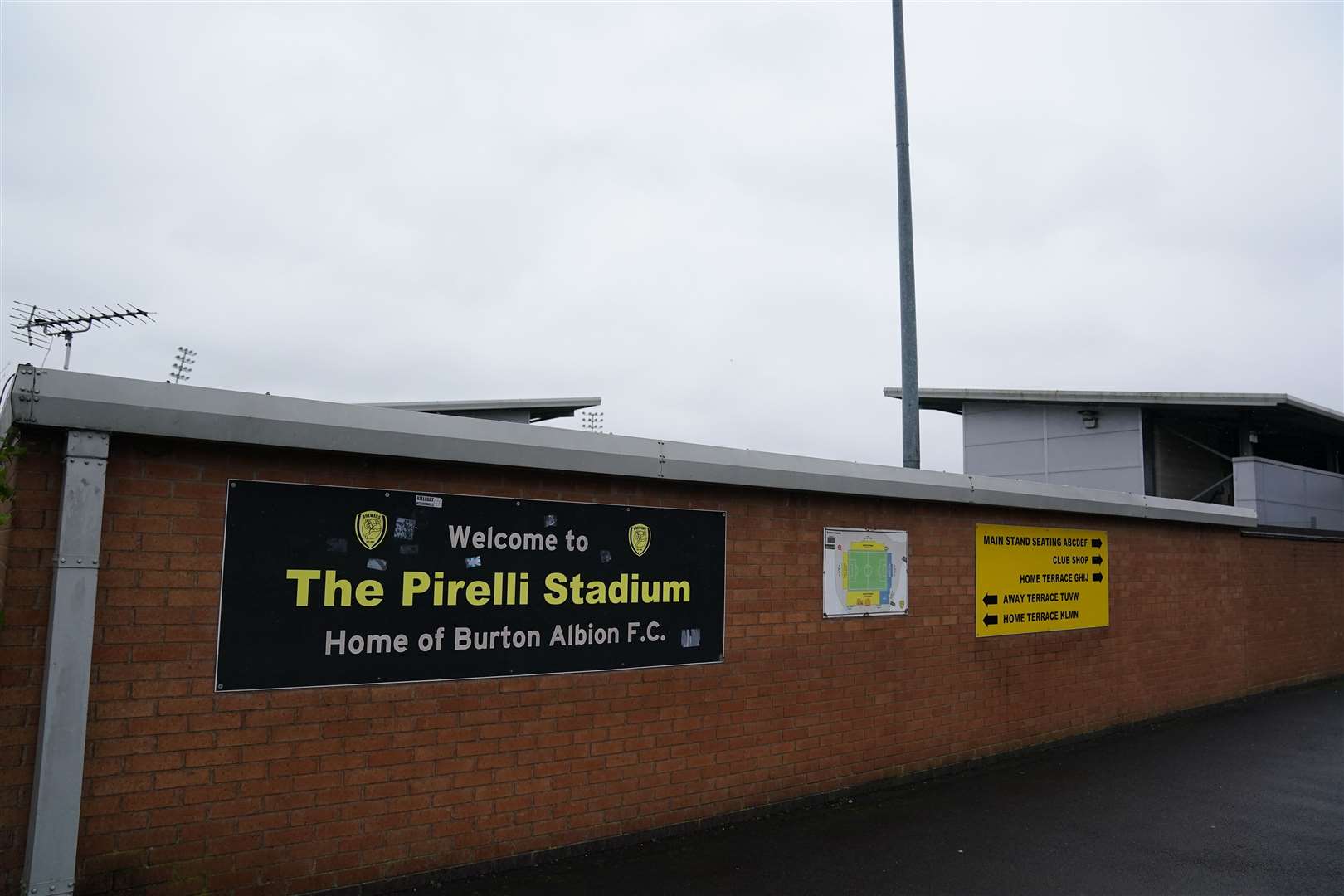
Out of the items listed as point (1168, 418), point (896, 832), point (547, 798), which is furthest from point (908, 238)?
point (1168, 418)

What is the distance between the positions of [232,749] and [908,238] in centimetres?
774

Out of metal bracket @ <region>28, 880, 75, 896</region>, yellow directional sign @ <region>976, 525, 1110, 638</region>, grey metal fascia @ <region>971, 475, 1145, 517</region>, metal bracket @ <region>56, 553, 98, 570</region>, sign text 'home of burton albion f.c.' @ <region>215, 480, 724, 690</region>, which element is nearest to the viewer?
metal bracket @ <region>28, 880, 75, 896</region>

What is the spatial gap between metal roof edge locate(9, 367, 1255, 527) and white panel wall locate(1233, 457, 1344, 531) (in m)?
9.80

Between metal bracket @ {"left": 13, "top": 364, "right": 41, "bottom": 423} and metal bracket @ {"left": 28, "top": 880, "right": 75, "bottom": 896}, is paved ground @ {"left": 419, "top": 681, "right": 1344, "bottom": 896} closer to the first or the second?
metal bracket @ {"left": 28, "top": 880, "right": 75, "bottom": 896}

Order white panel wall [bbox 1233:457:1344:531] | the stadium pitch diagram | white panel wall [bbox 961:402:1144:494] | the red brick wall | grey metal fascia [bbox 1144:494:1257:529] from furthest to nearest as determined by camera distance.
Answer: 1. white panel wall [bbox 961:402:1144:494]
2. white panel wall [bbox 1233:457:1344:531]
3. grey metal fascia [bbox 1144:494:1257:529]
4. the stadium pitch diagram
5. the red brick wall

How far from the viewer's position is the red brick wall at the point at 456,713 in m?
4.36

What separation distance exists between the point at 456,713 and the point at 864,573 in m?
3.66

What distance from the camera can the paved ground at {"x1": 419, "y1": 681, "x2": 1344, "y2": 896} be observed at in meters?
5.59

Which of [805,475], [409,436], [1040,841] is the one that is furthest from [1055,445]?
[409,436]

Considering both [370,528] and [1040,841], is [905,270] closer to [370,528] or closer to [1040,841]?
[1040,841]

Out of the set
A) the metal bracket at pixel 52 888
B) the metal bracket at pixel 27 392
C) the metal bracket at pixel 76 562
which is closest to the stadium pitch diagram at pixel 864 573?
the metal bracket at pixel 76 562

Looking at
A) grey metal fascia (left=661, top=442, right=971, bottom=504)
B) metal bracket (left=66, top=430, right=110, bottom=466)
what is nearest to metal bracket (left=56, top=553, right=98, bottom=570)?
metal bracket (left=66, top=430, right=110, bottom=466)

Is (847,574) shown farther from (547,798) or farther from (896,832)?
(547,798)

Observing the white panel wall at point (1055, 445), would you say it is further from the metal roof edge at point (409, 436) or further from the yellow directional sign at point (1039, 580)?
the metal roof edge at point (409, 436)
